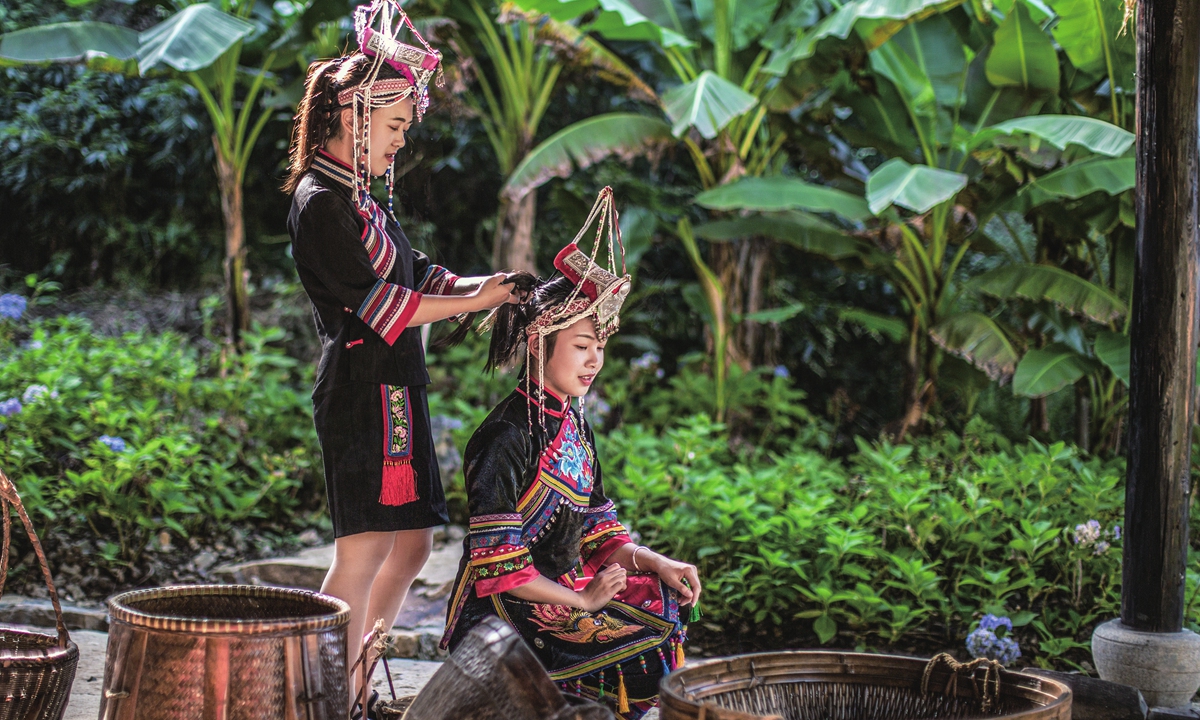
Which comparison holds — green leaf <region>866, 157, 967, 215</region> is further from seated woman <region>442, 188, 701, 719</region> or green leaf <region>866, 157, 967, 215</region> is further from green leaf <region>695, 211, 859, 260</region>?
seated woman <region>442, 188, 701, 719</region>

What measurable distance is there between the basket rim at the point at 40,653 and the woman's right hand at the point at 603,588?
1.06 meters

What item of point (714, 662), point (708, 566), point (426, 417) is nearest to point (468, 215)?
point (708, 566)

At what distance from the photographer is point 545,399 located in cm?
246

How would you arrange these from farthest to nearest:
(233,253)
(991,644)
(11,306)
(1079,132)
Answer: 1. (233,253)
2. (11,306)
3. (1079,132)
4. (991,644)

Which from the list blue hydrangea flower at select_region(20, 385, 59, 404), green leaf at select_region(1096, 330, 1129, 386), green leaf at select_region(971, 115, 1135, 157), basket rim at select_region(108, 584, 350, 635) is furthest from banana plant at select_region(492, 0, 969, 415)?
basket rim at select_region(108, 584, 350, 635)

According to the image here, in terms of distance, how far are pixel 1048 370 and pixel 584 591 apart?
358cm

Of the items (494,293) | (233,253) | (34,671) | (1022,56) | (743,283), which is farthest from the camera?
(743,283)

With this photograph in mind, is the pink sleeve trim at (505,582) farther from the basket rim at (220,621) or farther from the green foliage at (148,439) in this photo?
the green foliage at (148,439)

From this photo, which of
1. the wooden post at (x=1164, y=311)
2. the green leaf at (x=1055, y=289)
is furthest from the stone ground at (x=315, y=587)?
the green leaf at (x=1055, y=289)

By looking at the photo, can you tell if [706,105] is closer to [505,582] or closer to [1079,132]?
[1079,132]

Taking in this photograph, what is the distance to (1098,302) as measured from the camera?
505 centimetres

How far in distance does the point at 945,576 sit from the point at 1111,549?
599 millimetres

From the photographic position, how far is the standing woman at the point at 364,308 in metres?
2.39

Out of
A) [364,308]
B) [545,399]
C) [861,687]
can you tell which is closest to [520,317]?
[545,399]
